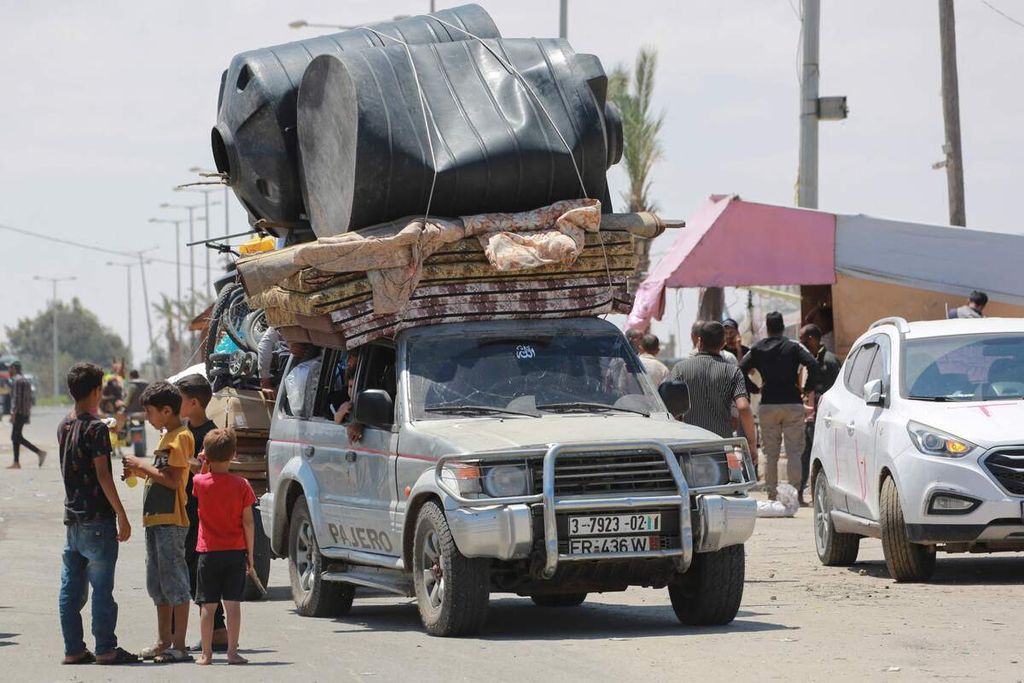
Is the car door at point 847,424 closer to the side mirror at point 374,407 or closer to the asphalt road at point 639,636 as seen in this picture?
the asphalt road at point 639,636

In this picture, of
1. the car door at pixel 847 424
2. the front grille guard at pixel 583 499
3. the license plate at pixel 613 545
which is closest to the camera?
the front grille guard at pixel 583 499

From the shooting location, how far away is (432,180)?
11.7 metres

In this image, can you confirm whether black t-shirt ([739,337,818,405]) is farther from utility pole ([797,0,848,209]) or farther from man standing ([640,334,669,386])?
utility pole ([797,0,848,209])

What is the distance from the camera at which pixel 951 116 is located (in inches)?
1134

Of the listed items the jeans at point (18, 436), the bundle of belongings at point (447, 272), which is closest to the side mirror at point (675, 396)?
the bundle of belongings at point (447, 272)

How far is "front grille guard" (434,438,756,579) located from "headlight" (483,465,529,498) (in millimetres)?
72

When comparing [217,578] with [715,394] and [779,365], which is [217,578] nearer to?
[715,394]

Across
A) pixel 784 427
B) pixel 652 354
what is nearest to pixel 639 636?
pixel 652 354

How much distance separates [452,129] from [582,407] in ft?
6.64

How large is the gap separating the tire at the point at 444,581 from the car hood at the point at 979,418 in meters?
3.86

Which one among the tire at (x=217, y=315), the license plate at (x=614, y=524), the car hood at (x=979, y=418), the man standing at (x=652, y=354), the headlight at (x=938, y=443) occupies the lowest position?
the license plate at (x=614, y=524)

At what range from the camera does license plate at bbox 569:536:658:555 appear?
33.6ft

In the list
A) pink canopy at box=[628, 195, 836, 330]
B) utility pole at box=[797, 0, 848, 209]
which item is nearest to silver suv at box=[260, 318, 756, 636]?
Result: pink canopy at box=[628, 195, 836, 330]

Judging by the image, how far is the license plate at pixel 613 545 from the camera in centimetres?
1024
